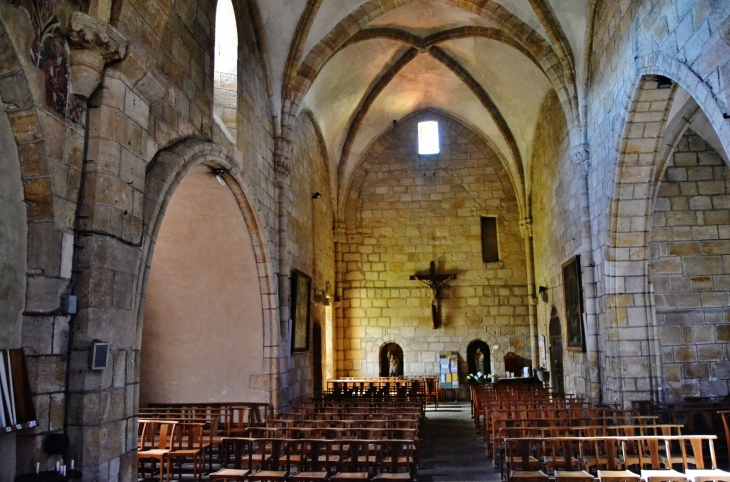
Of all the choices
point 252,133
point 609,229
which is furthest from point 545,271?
point 252,133

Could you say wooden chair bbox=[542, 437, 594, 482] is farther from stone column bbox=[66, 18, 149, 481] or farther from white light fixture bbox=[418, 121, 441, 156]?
white light fixture bbox=[418, 121, 441, 156]

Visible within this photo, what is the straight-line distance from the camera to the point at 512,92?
15.8 m

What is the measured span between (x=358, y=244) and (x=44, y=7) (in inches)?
569

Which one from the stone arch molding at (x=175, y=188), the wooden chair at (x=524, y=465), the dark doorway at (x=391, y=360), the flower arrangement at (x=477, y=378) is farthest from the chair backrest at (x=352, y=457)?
the dark doorway at (x=391, y=360)

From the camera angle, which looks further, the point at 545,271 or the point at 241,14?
the point at 545,271

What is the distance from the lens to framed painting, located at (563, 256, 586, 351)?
11430 mm

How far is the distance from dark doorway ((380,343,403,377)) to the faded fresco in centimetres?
1410

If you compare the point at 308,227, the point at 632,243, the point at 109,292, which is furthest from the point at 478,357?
the point at 109,292

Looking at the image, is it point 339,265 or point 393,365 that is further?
point 339,265

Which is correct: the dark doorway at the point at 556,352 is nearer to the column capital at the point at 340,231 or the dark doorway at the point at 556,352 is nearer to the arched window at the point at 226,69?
the column capital at the point at 340,231

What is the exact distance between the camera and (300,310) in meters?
12.8

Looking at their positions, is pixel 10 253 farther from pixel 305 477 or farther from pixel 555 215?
pixel 555 215

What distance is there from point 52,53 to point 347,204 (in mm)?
14252

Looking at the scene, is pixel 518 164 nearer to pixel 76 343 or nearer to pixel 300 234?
pixel 300 234
